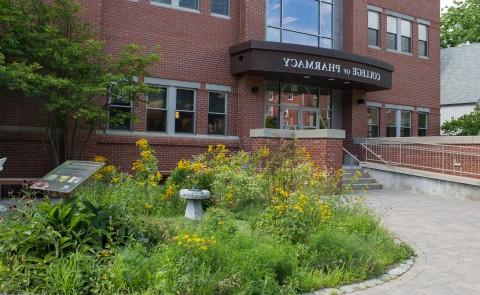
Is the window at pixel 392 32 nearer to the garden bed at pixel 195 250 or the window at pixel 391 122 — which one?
the window at pixel 391 122

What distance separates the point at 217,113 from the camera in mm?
17484

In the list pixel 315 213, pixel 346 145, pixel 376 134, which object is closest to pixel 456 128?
pixel 376 134

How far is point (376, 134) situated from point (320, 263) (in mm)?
17359

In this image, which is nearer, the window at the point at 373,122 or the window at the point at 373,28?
the window at the point at 373,28

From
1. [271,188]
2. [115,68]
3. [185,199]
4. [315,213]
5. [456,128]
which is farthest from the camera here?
[456,128]

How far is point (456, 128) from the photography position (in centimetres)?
2481

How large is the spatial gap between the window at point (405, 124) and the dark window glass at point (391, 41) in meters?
3.27

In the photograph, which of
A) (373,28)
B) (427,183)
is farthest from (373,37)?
(427,183)

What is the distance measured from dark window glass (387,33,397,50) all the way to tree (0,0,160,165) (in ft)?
45.6

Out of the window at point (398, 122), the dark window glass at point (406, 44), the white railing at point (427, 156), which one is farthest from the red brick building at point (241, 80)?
the white railing at point (427, 156)

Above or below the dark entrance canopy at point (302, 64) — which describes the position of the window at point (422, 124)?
below

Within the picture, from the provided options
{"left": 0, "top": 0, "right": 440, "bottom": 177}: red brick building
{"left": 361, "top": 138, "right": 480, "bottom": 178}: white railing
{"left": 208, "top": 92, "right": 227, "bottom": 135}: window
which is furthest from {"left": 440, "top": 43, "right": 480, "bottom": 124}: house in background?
{"left": 208, "top": 92, "right": 227, "bottom": 135}: window

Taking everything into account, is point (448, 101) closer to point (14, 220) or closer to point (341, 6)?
point (341, 6)

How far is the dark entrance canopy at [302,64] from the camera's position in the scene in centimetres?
1616
